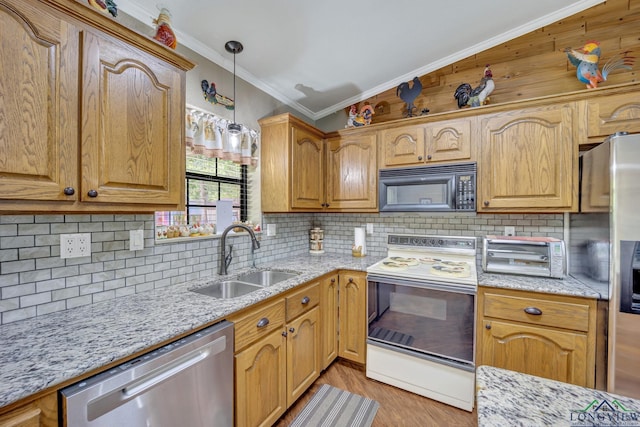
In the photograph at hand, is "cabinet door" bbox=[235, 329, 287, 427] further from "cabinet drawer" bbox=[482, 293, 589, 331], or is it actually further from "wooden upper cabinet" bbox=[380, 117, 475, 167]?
"wooden upper cabinet" bbox=[380, 117, 475, 167]

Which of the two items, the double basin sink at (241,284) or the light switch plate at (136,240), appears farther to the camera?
the double basin sink at (241,284)

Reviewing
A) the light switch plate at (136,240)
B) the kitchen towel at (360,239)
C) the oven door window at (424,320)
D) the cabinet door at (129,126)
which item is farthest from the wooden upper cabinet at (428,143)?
the light switch plate at (136,240)

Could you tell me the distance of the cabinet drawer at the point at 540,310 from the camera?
1.60 meters

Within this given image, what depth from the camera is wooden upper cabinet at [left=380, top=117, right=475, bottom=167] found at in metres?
2.17

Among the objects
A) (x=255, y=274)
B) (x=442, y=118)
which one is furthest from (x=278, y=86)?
(x=255, y=274)

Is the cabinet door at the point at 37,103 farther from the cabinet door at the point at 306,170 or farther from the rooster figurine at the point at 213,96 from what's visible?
the cabinet door at the point at 306,170

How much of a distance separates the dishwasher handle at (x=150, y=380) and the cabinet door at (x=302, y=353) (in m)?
0.61

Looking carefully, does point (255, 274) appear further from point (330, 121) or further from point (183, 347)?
point (330, 121)

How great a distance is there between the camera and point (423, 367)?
195 centimetres

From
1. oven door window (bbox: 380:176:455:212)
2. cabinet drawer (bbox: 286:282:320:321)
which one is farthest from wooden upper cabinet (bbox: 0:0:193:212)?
oven door window (bbox: 380:176:455:212)

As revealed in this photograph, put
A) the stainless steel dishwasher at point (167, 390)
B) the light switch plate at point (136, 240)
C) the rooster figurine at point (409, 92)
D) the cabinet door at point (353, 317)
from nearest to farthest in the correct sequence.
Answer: the stainless steel dishwasher at point (167, 390), the light switch plate at point (136, 240), the cabinet door at point (353, 317), the rooster figurine at point (409, 92)

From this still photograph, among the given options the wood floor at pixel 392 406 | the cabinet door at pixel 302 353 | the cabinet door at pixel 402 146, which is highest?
the cabinet door at pixel 402 146

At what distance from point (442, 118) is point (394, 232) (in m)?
1.14

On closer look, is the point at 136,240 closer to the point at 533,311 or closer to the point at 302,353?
the point at 302,353
